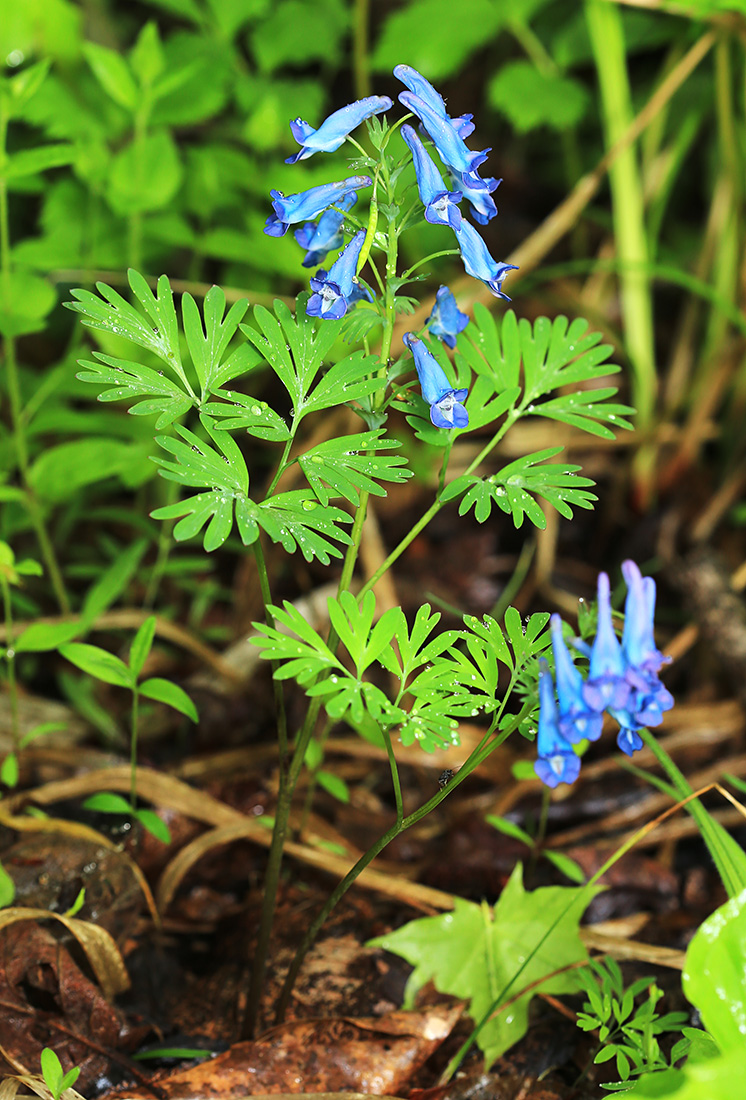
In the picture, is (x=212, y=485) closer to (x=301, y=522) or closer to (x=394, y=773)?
(x=301, y=522)

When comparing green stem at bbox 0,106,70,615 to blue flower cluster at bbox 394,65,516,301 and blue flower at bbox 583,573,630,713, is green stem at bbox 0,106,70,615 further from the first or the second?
blue flower at bbox 583,573,630,713

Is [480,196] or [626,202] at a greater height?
[626,202]

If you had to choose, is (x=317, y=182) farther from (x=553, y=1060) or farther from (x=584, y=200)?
(x=553, y=1060)

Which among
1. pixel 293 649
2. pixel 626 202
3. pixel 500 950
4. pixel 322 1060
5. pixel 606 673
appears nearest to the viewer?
pixel 606 673

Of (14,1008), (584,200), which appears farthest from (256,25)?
(14,1008)

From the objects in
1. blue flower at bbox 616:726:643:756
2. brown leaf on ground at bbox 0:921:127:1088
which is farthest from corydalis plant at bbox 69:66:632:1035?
brown leaf on ground at bbox 0:921:127:1088

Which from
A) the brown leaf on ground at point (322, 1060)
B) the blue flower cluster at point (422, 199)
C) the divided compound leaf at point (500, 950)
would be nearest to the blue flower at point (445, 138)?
the blue flower cluster at point (422, 199)

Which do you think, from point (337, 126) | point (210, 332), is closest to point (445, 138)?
point (337, 126)
